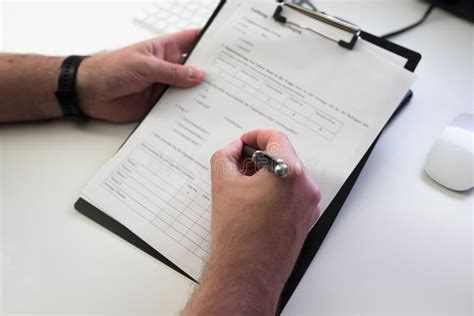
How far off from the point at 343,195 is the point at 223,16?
0.36 m

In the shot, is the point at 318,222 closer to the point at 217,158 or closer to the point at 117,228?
the point at 217,158

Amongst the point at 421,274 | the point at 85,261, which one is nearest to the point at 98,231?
the point at 85,261

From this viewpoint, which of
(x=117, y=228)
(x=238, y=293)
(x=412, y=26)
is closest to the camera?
(x=238, y=293)

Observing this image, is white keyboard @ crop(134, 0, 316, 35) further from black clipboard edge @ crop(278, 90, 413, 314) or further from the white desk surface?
black clipboard edge @ crop(278, 90, 413, 314)

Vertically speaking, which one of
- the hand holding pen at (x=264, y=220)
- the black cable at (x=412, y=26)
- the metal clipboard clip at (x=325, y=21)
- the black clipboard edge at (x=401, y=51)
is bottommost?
the hand holding pen at (x=264, y=220)

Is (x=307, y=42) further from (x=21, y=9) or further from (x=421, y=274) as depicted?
(x=21, y=9)

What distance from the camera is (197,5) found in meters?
0.83

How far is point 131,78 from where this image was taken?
0.67 m

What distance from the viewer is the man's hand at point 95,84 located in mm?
668

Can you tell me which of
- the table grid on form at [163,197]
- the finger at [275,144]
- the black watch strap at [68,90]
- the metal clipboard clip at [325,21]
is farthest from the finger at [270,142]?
the black watch strap at [68,90]

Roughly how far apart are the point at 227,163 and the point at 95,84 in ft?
1.01

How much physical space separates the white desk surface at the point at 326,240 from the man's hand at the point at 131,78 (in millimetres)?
35

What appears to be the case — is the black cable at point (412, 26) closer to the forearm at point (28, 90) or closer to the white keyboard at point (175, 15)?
the white keyboard at point (175, 15)

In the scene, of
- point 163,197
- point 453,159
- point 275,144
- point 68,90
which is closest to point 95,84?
point 68,90
